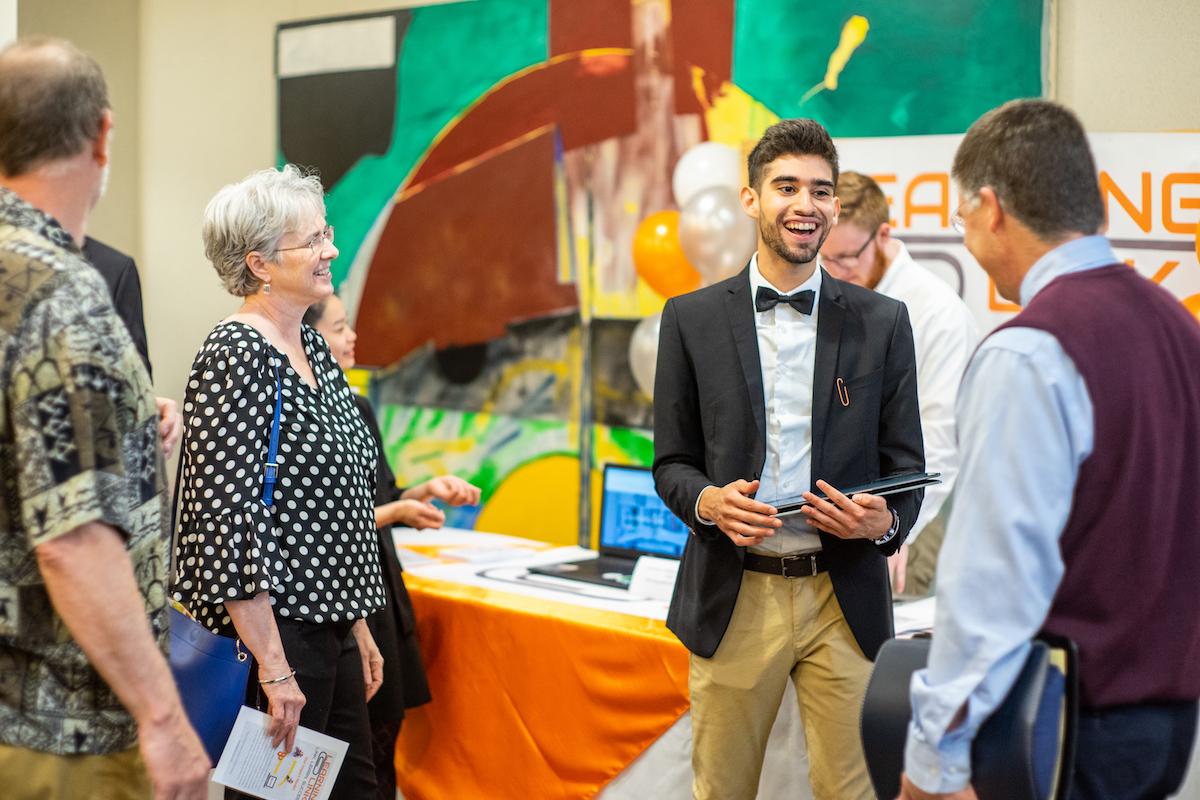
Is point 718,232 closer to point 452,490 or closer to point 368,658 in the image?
point 452,490

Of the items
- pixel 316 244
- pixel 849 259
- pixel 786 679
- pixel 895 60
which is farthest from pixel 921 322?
pixel 316 244

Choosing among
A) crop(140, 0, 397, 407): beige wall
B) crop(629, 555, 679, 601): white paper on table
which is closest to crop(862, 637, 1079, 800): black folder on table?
crop(629, 555, 679, 601): white paper on table

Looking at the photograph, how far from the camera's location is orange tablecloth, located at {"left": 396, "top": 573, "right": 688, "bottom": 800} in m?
2.99

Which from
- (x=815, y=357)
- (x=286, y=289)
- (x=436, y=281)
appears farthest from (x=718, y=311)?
(x=436, y=281)

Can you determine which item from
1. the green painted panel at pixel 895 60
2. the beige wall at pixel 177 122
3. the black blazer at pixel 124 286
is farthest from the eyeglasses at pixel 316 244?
the beige wall at pixel 177 122

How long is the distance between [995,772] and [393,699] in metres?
1.98

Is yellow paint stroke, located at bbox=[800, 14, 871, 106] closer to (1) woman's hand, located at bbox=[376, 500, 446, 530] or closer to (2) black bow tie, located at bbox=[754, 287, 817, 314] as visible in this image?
(2) black bow tie, located at bbox=[754, 287, 817, 314]

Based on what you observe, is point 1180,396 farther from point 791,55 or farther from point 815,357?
point 791,55

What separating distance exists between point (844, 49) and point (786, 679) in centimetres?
225

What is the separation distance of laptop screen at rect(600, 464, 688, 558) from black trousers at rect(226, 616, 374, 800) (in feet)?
4.18

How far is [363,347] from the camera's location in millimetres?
5258

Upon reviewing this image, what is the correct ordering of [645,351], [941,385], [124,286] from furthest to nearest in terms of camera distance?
[645,351]
[941,385]
[124,286]

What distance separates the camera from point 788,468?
2391mm

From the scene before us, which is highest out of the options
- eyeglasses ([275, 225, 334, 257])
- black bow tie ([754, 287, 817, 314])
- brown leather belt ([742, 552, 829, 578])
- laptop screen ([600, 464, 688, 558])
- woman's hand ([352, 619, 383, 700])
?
eyeglasses ([275, 225, 334, 257])
